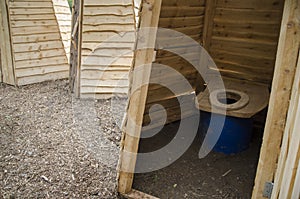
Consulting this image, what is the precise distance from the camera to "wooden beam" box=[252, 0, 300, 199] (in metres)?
1.78

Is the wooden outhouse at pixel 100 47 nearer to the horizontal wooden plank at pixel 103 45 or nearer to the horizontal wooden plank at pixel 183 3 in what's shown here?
the horizontal wooden plank at pixel 103 45

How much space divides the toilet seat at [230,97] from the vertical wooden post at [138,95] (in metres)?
1.02

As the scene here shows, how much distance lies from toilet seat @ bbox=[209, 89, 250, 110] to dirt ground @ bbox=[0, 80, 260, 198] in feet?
1.69

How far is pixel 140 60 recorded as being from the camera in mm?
2248

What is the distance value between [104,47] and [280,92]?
2.82 m

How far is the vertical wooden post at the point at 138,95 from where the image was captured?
2172mm

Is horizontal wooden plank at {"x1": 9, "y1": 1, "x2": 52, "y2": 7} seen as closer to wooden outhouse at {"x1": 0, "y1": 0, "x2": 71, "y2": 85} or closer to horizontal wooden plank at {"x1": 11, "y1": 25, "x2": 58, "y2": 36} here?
wooden outhouse at {"x1": 0, "y1": 0, "x2": 71, "y2": 85}

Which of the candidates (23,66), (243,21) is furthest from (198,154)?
(23,66)

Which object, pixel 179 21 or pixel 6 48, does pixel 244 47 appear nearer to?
pixel 179 21

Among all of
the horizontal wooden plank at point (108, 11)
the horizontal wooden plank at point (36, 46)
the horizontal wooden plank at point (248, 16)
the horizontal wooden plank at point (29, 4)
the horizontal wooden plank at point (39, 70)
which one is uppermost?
the horizontal wooden plank at point (248, 16)

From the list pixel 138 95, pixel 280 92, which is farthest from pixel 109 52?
pixel 280 92

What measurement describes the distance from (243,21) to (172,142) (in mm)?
1541

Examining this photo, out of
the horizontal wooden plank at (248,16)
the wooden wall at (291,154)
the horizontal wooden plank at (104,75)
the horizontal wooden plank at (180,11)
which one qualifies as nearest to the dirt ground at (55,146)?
the horizontal wooden plank at (104,75)

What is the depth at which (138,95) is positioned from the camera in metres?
2.30
